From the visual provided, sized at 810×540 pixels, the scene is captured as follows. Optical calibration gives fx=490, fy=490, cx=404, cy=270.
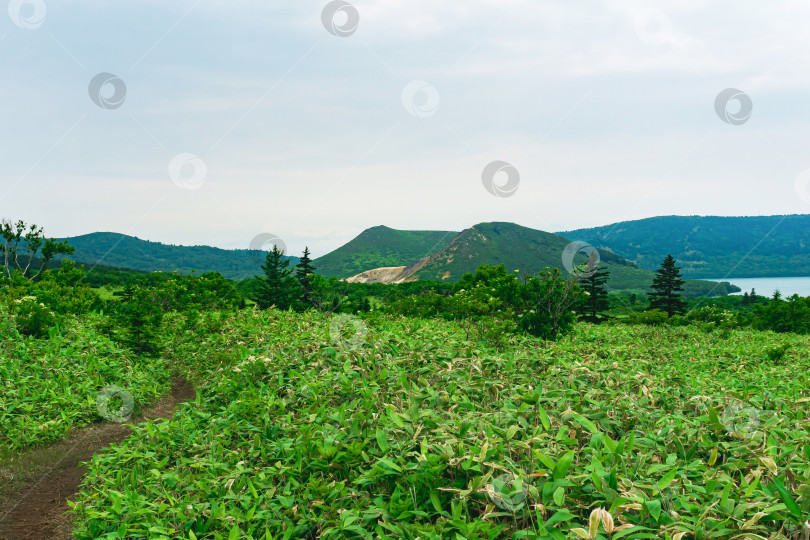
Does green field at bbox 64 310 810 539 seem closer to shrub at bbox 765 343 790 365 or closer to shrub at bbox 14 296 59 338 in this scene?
shrub at bbox 765 343 790 365

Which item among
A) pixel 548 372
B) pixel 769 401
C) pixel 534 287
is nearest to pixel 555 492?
pixel 548 372

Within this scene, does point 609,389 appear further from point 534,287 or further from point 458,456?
point 534,287

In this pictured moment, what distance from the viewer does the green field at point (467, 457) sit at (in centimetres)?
266

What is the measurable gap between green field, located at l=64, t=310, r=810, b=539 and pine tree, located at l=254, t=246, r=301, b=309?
37.9 m

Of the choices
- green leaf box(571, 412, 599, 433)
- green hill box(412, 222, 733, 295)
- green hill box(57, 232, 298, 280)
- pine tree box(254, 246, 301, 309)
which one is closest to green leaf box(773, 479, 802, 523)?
green leaf box(571, 412, 599, 433)

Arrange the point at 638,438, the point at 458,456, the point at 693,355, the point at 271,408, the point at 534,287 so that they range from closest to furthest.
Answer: the point at 458,456 < the point at 638,438 < the point at 271,408 < the point at 693,355 < the point at 534,287

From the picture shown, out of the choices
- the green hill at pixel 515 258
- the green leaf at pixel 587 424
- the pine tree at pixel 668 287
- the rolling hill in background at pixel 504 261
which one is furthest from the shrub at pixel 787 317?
the green hill at pixel 515 258

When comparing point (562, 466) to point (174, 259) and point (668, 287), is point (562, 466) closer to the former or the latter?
point (668, 287)

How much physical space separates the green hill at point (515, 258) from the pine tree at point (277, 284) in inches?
4268

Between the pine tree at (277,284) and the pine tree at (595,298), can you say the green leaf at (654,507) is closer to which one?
the pine tree at (277,284)

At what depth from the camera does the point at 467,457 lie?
3.02 metres

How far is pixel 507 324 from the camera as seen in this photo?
1142 centimetres

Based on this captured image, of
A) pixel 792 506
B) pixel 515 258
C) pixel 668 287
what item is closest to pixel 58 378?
pixel 792 506

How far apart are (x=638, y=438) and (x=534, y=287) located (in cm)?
1147
